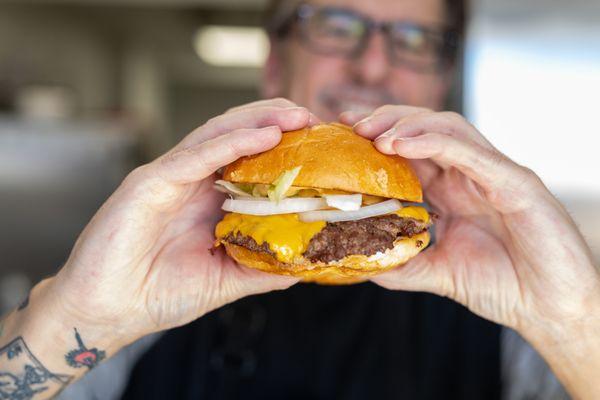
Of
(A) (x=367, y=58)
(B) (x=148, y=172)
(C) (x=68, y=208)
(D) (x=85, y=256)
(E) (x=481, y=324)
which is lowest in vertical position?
(C) (x=68, y=208)

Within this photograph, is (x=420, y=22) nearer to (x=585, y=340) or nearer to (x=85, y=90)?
(x=585, y=340)

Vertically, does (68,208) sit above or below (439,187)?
below

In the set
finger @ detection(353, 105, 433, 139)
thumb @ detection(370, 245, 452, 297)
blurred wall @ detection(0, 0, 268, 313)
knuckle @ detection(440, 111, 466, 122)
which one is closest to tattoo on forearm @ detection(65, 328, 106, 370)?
thumb @ detection(370, 245, 452, 297)

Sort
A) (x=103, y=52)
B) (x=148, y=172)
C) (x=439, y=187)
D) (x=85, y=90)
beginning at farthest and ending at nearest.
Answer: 1. (x=103, y=52)
2. (x=85, y=90)
3. (x=439, y=187)
4. (x=148, y=172)

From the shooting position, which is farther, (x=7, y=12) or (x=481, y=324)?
(x=7, y=12)

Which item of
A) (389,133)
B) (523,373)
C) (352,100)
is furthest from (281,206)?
(352,100)

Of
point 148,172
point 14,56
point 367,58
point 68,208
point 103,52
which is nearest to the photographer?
point 148,172

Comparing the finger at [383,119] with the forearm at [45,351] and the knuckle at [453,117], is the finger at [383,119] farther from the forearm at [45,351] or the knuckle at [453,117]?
the forearm at [45,351]

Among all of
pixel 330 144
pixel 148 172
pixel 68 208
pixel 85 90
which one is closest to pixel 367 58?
pixel 330 144
